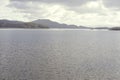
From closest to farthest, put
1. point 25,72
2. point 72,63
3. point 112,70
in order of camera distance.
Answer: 1. point 25,72
2. point 112,70
3. point 72,63

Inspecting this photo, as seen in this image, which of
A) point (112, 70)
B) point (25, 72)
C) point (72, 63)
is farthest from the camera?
point (72, 63)

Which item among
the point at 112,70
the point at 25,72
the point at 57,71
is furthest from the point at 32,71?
the point at 112,70

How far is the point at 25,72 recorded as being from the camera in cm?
5559

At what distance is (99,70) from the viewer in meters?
59.6

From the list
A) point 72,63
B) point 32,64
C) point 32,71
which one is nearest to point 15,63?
point 32,64

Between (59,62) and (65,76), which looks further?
(59,62)

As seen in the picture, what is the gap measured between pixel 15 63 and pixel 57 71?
1439 centimetres

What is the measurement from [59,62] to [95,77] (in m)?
18.6

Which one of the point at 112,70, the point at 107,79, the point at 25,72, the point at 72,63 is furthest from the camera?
the point at 72,63

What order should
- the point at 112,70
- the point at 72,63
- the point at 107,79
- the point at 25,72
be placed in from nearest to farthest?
the point at 107,79
the point at 25,72
the point at 112,70
the point at 72,63

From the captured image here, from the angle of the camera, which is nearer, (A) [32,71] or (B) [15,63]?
(A) [32,71]

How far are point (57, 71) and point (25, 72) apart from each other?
25.4 ft

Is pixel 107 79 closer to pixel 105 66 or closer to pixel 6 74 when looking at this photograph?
pixel 105 66

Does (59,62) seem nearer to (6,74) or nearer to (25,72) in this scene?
(25,72)
